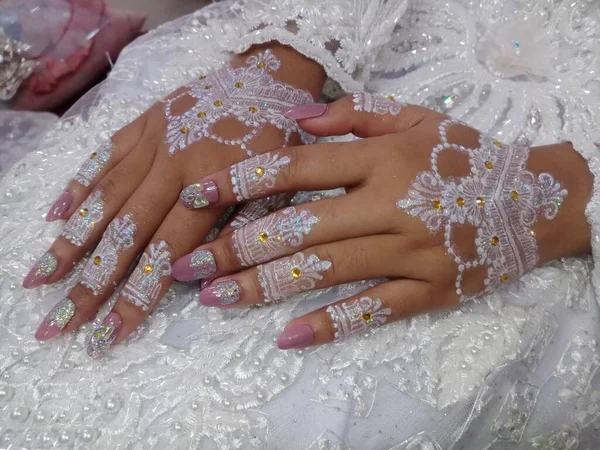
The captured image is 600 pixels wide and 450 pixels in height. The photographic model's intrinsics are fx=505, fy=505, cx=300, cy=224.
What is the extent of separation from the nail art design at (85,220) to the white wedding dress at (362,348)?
0.05 meters

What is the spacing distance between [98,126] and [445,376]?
0.80 meters

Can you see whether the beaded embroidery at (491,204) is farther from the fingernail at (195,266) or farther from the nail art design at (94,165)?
the nail art design at (94,165)

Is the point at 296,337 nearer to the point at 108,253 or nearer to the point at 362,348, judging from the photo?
the point at 362,348

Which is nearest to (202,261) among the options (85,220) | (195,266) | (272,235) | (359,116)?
(195,266)

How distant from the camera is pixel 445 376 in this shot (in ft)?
2.35

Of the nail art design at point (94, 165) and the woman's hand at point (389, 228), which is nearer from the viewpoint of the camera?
the woman's hand at point (389, 228)

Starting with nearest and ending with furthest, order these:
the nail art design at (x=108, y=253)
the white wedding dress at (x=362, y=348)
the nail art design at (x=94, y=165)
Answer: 1. the white wedding dress at (x=362, y=348)
2. the nail art design at (x=108, y=253)
3. the nail art design at (x=94, y=165)

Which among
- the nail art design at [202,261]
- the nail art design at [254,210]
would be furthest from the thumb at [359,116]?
the nail art design at [202,261]

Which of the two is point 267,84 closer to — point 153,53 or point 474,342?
point 153,53

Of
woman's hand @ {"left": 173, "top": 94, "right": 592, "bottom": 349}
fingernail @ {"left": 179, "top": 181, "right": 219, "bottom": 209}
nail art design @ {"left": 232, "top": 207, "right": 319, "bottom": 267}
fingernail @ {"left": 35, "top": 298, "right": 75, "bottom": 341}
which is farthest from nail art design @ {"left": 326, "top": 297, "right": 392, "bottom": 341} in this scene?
fingernail @ {"left": 35, "top": 298, "right": 75, "bottom": 341}

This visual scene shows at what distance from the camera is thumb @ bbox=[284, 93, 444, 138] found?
0.82 m

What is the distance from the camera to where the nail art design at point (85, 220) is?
821 millimetres

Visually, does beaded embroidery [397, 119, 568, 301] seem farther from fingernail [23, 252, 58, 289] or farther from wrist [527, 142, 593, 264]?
fingernail [23, 252, 58, 289]

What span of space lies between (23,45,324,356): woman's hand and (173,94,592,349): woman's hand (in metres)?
0.06
